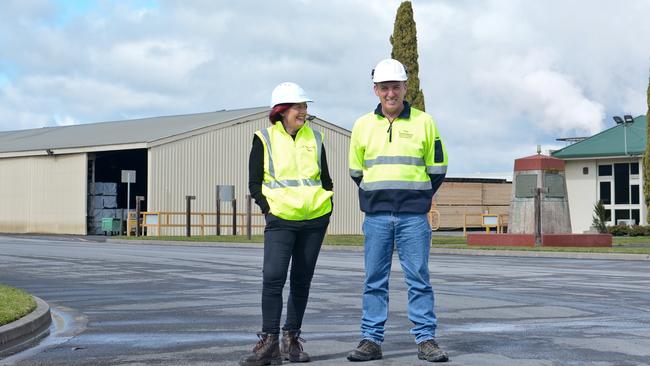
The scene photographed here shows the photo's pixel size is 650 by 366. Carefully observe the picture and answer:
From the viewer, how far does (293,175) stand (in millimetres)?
7395

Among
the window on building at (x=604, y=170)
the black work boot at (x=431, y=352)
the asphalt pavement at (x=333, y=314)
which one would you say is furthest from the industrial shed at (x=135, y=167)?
the black work boot at (x=431, y=352)

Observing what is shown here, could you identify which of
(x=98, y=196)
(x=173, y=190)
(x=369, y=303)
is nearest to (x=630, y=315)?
(x=369, y=303)

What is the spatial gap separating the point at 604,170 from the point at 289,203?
44.1 meters

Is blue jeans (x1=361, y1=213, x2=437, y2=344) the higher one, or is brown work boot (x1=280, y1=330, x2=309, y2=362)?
blue jeans (x1=361, y1=213, x2=437, y2=344)

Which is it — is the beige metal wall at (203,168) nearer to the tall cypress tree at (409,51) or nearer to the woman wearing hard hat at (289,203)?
the tall cypress tree at (409,51)

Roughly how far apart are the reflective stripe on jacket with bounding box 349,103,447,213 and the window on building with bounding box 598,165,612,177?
43.3 m

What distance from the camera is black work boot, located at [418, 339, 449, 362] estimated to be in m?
7.10

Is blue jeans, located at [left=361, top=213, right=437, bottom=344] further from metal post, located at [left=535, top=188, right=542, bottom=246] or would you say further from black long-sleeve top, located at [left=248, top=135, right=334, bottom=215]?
metal post, located at [left=535, top=188, right=542, bottom=246]

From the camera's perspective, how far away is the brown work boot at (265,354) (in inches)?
279

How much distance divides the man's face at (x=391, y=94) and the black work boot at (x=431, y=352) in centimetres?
166

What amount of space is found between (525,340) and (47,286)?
8.71 meters

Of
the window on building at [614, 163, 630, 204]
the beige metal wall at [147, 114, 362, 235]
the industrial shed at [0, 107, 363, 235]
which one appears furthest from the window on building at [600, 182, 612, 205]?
the beige metal wall at [147, 114, 362, 235]

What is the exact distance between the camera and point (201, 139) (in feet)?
155

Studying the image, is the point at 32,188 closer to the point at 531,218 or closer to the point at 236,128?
the point at 236,128
